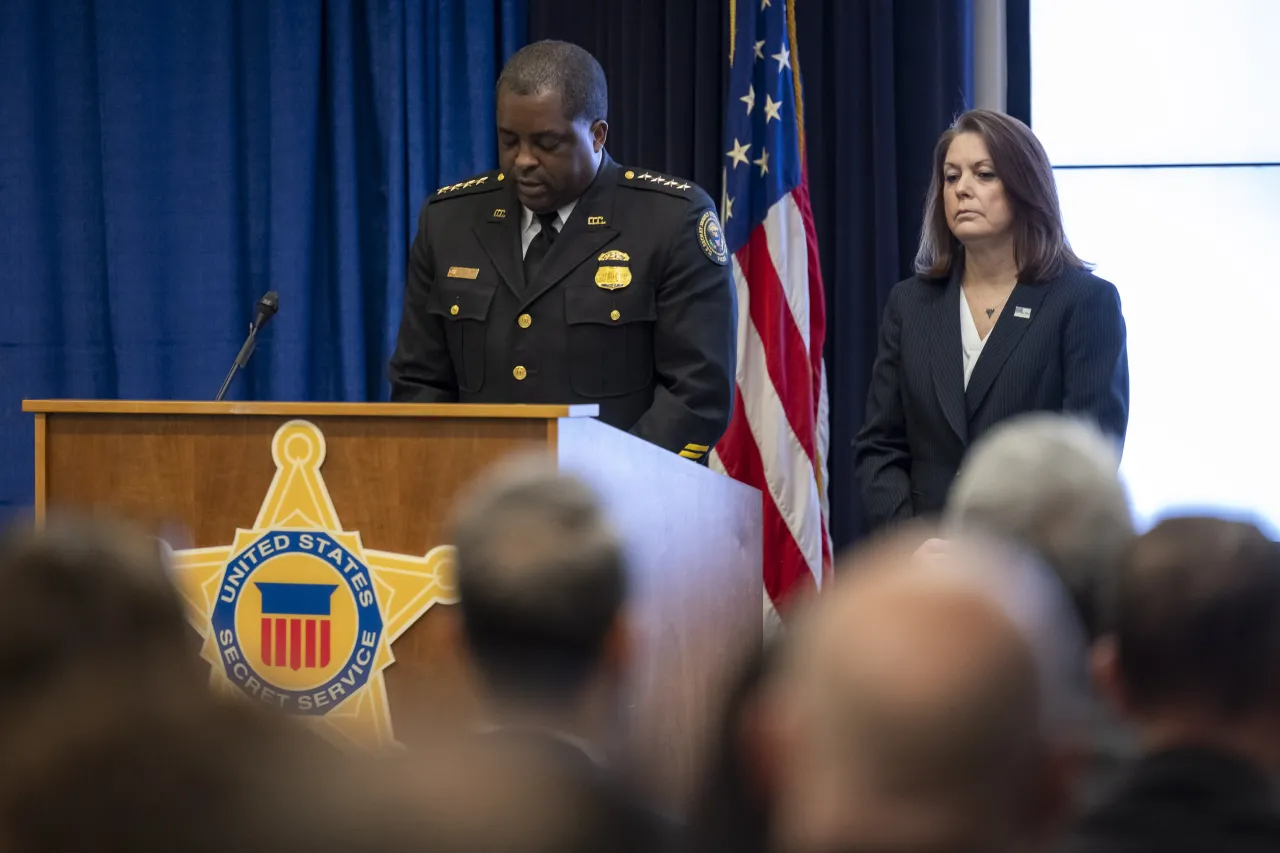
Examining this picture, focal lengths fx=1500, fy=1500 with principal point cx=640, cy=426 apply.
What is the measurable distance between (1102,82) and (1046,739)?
437 cm

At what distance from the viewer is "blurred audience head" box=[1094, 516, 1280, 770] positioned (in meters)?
1.04

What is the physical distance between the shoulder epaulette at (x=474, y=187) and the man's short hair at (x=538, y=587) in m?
2.48

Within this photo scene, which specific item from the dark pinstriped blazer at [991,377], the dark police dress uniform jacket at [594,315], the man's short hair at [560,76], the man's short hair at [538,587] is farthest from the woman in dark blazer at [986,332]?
the man's short hair at [538,587]

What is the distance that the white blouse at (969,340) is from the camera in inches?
127

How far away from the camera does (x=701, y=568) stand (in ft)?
9.05

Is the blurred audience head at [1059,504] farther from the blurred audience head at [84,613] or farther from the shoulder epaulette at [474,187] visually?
the shoulder epaulette at [474,187]

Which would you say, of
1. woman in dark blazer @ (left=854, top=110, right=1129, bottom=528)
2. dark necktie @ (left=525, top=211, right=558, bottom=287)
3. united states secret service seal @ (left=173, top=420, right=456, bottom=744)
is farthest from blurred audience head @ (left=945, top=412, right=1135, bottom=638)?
dark necktie @ (left=525, top=211, right=558, bottom=287)

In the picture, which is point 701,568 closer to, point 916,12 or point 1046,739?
point 1046,739

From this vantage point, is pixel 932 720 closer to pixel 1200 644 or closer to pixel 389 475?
pixel 1200 644

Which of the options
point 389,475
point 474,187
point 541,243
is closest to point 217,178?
point 474,187

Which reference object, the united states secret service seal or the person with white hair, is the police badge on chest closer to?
the united states secret service seal

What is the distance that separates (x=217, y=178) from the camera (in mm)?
5355

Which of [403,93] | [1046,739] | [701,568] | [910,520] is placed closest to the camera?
[1046,739]

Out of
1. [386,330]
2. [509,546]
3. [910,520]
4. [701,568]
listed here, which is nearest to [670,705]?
[701,568]
